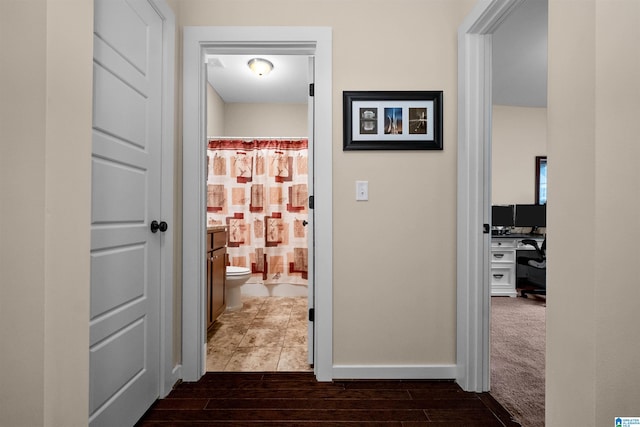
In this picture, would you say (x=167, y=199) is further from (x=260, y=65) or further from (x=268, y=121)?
(x=268, y=121)

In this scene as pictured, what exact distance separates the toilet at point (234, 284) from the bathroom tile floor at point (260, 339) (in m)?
0.11

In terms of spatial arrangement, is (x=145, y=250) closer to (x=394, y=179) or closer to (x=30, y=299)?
(x=30, y=299)

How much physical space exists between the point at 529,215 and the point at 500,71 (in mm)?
1920

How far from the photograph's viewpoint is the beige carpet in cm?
173

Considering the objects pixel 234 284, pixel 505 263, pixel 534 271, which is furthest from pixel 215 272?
pixel 534 271

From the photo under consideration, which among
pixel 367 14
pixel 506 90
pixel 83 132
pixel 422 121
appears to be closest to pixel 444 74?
pixel 422 121

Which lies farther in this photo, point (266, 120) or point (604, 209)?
point (266, 120)

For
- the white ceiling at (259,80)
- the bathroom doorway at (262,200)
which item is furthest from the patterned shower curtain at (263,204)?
the white ceiling at (259,80)

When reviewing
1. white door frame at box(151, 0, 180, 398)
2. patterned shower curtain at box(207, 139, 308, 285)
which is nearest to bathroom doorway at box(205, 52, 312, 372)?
patterned shower curtain at box(207, 139, 308, 285)

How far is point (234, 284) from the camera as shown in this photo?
3.32 metres

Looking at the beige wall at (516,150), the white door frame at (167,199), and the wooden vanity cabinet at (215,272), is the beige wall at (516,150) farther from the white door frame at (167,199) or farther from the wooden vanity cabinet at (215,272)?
the white door frame at (167,199)

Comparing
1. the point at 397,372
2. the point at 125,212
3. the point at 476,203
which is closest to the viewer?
the point at 125,212

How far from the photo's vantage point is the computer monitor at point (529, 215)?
4.40 meters

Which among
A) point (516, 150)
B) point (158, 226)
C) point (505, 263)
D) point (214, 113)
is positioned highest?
point (214, 113)
